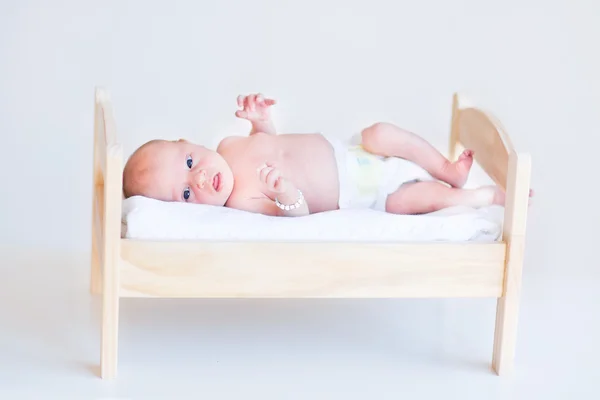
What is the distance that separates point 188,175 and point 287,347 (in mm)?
459

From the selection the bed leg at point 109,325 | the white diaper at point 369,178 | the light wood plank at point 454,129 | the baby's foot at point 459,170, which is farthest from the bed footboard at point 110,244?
the light wood plank at point 454,129

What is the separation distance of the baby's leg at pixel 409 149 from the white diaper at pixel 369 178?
0.11ft

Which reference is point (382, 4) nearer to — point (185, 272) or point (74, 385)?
point (185, 272)

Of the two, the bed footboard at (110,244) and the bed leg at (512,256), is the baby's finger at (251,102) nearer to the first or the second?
the bed footboard at (110,244)

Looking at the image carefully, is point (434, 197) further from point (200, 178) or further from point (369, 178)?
point (200, 178)

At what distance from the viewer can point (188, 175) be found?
7.79ft

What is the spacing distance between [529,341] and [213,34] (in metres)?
1.45

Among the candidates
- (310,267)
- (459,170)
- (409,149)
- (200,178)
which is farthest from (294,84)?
(310,267)

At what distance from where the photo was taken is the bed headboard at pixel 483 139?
2.26m

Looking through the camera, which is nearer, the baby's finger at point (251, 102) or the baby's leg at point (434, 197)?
the baby's leg at point (434, 197)

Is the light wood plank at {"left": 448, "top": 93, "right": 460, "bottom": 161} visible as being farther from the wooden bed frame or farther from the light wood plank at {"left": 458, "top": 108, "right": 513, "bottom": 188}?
the wooden bed frame

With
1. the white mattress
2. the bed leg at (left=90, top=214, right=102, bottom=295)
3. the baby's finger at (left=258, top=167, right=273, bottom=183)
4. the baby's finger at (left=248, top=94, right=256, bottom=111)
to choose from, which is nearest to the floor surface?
the bed leg at (left=90, top=214, right=102, bottom=295)

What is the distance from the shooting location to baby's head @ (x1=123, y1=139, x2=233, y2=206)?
2348mm

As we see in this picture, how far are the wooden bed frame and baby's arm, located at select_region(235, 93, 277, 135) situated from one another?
18.6 inches
